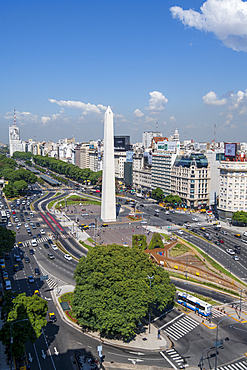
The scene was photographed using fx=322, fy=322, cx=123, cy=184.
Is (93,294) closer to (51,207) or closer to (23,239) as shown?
(23,239)

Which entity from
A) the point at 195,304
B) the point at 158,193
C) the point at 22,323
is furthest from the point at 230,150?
the point at 22,323

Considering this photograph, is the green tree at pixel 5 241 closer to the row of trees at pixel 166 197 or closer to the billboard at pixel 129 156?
the row of trees at pixel 166 197

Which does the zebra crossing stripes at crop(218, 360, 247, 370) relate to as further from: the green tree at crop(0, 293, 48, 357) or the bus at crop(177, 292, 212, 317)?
the green tree at crop(0, 293, 48, 357)

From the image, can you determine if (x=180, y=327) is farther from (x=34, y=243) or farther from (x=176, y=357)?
(x=34, y=243)

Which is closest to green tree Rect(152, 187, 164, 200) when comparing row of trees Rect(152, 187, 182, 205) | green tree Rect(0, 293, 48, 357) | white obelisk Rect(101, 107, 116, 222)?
row of trees Rect(152, 187, 182, 205)

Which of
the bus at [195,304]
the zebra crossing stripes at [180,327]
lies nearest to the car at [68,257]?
the bus at [195,304]

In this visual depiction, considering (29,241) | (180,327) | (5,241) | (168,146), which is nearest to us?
(180,327)
